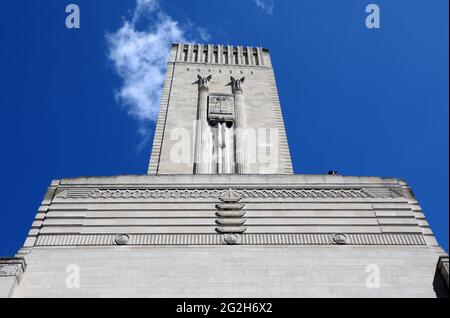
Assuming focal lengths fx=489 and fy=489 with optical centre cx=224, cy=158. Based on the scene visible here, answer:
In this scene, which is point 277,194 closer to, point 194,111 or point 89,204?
point 89,204

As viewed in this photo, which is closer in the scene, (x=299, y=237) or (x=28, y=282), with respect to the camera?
(x=28, y=282)

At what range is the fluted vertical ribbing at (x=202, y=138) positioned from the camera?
77.6 ft

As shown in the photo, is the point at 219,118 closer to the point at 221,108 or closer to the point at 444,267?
→ the point at 221,108

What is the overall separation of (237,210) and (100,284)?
5.38 meters

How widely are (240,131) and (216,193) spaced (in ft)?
26.3

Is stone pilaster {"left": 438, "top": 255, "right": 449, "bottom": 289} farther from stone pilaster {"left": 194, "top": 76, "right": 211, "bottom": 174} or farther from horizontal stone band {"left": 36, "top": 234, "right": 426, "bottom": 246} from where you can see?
stone pilaster {"left": 194, "top": 76, "right": 211, "bottom": 174}

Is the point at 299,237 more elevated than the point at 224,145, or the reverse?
the point at 224,145

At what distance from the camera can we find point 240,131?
25594mm

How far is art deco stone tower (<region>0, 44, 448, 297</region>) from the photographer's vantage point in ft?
48.4

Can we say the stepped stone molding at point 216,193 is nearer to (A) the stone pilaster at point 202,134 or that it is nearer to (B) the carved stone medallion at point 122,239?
(B) the carved stone medallion at point 122,239

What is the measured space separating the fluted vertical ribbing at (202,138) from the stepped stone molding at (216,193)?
16.6 ft

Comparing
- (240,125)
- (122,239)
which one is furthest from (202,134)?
(122,239)
